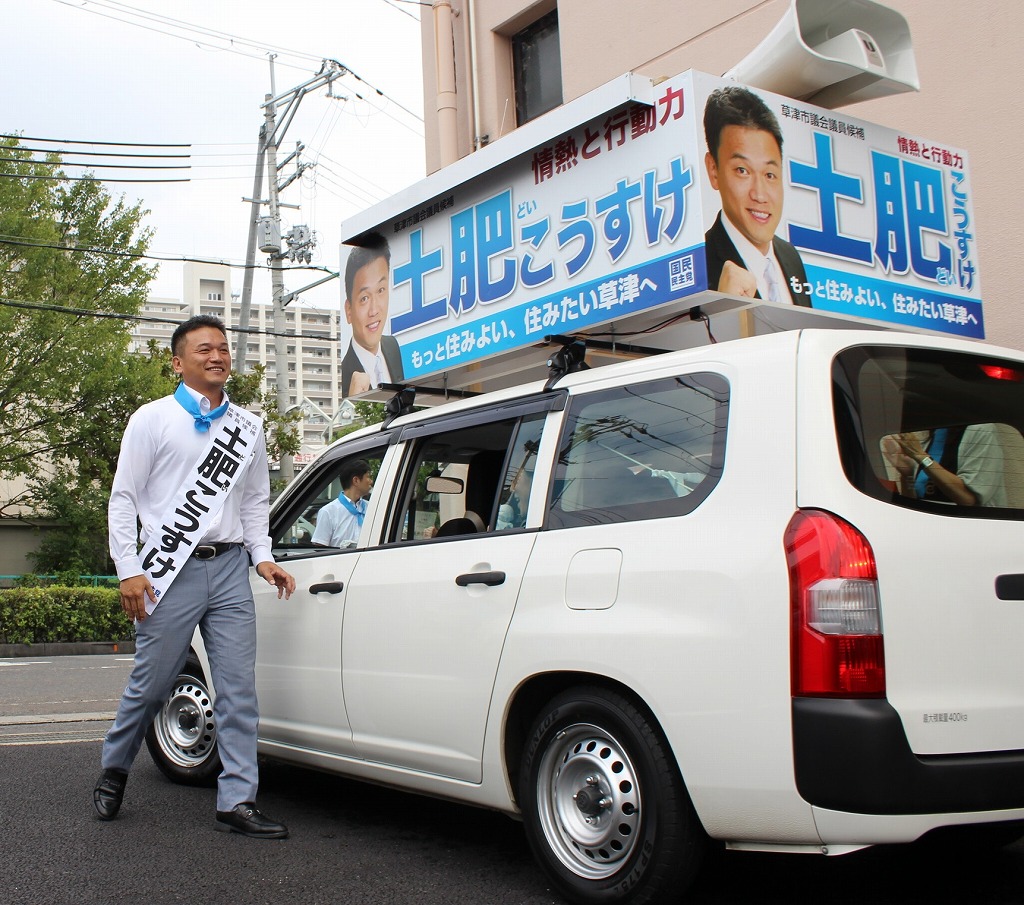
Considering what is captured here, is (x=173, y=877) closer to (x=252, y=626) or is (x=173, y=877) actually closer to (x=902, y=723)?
(x=252, y=626)

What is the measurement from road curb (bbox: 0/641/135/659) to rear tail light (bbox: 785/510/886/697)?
16784 mm

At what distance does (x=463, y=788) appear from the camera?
150 inches

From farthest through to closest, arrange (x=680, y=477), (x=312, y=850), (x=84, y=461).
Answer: (x=84, y=461), (x=312, y=850), (x=680, y=477)

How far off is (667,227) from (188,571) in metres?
2.45

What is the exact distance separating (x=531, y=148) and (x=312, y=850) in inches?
110

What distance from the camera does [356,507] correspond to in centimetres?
479

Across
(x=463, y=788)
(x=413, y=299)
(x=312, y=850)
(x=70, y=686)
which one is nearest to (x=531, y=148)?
(x=413, y=299)

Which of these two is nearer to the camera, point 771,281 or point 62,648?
point 771,281

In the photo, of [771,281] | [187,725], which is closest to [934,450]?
[771,281]

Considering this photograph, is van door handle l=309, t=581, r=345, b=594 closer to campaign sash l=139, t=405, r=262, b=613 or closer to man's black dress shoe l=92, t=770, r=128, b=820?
campaign sash l=139, t=405, r=262, b=613

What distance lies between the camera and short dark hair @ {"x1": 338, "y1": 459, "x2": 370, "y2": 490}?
4.87 metres

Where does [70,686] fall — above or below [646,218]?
below

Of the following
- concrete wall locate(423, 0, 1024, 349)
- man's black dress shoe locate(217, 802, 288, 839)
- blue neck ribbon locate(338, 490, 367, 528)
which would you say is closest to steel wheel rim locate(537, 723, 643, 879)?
man's black dress shoe locate(217, 802, 288, 839)

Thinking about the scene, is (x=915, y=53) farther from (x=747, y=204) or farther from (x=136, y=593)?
(x=136, y=593)
